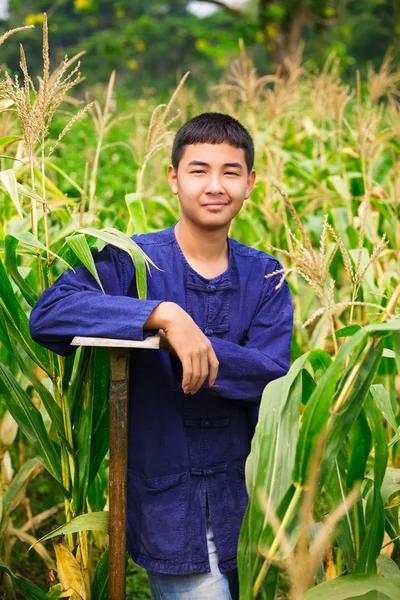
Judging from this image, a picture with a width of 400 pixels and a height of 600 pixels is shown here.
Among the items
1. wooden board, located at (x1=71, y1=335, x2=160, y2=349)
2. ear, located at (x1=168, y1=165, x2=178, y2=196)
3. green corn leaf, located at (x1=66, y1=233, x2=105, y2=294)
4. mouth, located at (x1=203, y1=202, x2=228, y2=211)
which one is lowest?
wooden board, located at (x1=71, y1=335, x2=160, y2=349)

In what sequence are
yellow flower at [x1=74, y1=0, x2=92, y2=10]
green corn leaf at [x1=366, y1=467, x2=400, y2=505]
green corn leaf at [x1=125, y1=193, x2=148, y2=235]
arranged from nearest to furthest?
green corn leaf at [x1=366, y1=467, x2=400, y2=505]
green corn leaf at [x1=125, y1=193, x2=148, y2=235]
yellow flower at [x1=74, y1=0, x2=92, y2=10]

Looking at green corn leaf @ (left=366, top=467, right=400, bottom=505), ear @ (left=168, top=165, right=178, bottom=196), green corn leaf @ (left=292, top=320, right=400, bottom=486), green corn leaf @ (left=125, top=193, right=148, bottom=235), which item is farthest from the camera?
green corn leaf @ (left=125, top=193, right=148, bottom=235)

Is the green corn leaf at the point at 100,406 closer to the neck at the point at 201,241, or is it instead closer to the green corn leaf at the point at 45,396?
the green corn leaf at the point at 45,396

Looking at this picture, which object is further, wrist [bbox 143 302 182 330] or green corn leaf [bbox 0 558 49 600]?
green corn leaf [bbox 0 558 49 600]

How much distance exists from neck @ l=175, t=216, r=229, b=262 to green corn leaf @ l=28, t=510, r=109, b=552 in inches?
22.3

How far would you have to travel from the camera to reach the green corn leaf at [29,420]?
63.4 inches

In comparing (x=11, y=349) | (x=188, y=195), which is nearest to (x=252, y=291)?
(x=188, y=195)

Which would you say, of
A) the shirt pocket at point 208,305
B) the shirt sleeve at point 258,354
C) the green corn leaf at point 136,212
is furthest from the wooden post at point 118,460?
the green corn leaf at point 136,212

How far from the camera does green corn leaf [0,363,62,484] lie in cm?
161

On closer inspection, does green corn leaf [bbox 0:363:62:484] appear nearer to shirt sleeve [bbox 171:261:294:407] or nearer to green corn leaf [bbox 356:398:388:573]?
shirt sleeve [bbox 171:261:294:407]

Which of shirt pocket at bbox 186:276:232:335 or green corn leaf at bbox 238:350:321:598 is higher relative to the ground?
shirt pocket at bbox 186:276:232:335

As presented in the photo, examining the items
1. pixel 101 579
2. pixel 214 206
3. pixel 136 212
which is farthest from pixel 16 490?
pixel 214 206

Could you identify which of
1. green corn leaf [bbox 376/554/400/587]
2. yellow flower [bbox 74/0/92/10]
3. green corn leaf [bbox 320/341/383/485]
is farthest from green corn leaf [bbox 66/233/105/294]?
yellow flower [bbox 74/0/92/10]

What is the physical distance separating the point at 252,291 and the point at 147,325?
0.34m
